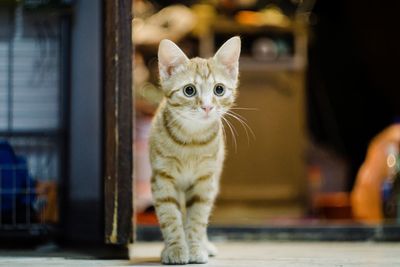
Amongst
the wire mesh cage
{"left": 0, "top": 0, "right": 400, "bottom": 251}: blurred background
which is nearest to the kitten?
{"left": 0, "top": 0, "right": 400, "bottom": 251}: blurred background

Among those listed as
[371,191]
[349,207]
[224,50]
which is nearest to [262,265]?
[224,50]

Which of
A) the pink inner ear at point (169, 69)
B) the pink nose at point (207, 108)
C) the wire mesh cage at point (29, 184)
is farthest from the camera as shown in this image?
the wire mesh cage at point (29, 184)

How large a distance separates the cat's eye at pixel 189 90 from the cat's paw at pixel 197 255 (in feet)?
1.45

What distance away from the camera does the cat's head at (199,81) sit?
175 centimetres

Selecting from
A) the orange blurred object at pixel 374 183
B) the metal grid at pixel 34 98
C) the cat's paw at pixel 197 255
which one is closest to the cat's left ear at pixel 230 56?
the cat's paw at pixel 197 255

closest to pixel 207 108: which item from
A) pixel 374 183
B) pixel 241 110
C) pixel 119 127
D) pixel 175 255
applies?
pixel 119 127

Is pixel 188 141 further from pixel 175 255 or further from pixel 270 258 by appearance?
pixel 270 258

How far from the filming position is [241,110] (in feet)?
14.1

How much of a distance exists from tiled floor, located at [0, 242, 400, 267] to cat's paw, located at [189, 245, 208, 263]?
0.03 metres

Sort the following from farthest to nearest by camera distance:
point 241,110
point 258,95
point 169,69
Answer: point 258,95 < point 241,110 < point 169,69

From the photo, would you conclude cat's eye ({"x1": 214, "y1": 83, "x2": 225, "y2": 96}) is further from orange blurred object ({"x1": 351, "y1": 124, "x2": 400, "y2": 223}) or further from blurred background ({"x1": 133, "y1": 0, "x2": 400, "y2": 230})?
blurred background ({"x1": 133, "y1": 0, "x2": 400, "y2": 230})

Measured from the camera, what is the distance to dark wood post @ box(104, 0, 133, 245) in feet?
6.07

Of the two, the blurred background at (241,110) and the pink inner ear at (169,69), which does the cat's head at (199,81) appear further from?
the blurred background at (241,110)

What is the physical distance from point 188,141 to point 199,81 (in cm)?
20
